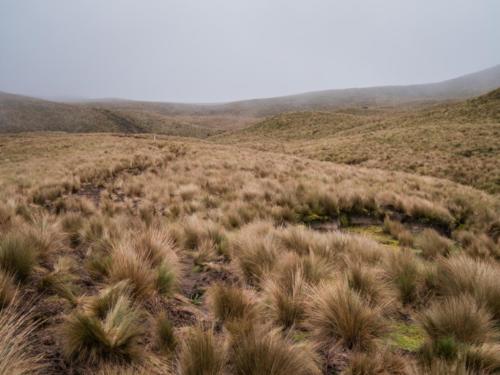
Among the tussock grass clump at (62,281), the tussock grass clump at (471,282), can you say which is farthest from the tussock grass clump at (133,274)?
the tussock grass clump at (471,282)

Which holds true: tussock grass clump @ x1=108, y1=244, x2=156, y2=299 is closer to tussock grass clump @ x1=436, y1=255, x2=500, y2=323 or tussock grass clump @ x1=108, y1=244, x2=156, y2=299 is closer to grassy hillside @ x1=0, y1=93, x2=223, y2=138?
tussock grass clump @ x1=436, y1=255, x2=500, y2=323

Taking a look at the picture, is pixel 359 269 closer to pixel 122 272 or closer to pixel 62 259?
pixel 122 272

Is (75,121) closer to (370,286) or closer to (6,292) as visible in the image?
(6,292)

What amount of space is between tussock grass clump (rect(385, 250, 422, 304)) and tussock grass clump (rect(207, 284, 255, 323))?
154cm

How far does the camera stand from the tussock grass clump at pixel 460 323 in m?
1.95

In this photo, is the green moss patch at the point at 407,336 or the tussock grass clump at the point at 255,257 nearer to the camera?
the green moss patch at the point at 407,336

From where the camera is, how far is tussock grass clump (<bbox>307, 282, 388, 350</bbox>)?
2.06 m

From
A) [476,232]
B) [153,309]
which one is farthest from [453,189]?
[153,309]

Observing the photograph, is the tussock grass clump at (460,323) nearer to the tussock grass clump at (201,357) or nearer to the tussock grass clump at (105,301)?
the tussock grass clump at (201,357)

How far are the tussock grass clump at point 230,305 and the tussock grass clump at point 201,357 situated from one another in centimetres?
51

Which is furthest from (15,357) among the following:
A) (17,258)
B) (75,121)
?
(75,121)

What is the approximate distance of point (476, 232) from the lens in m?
6.36

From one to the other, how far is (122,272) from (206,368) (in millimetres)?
1441

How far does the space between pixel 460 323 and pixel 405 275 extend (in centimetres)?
90
